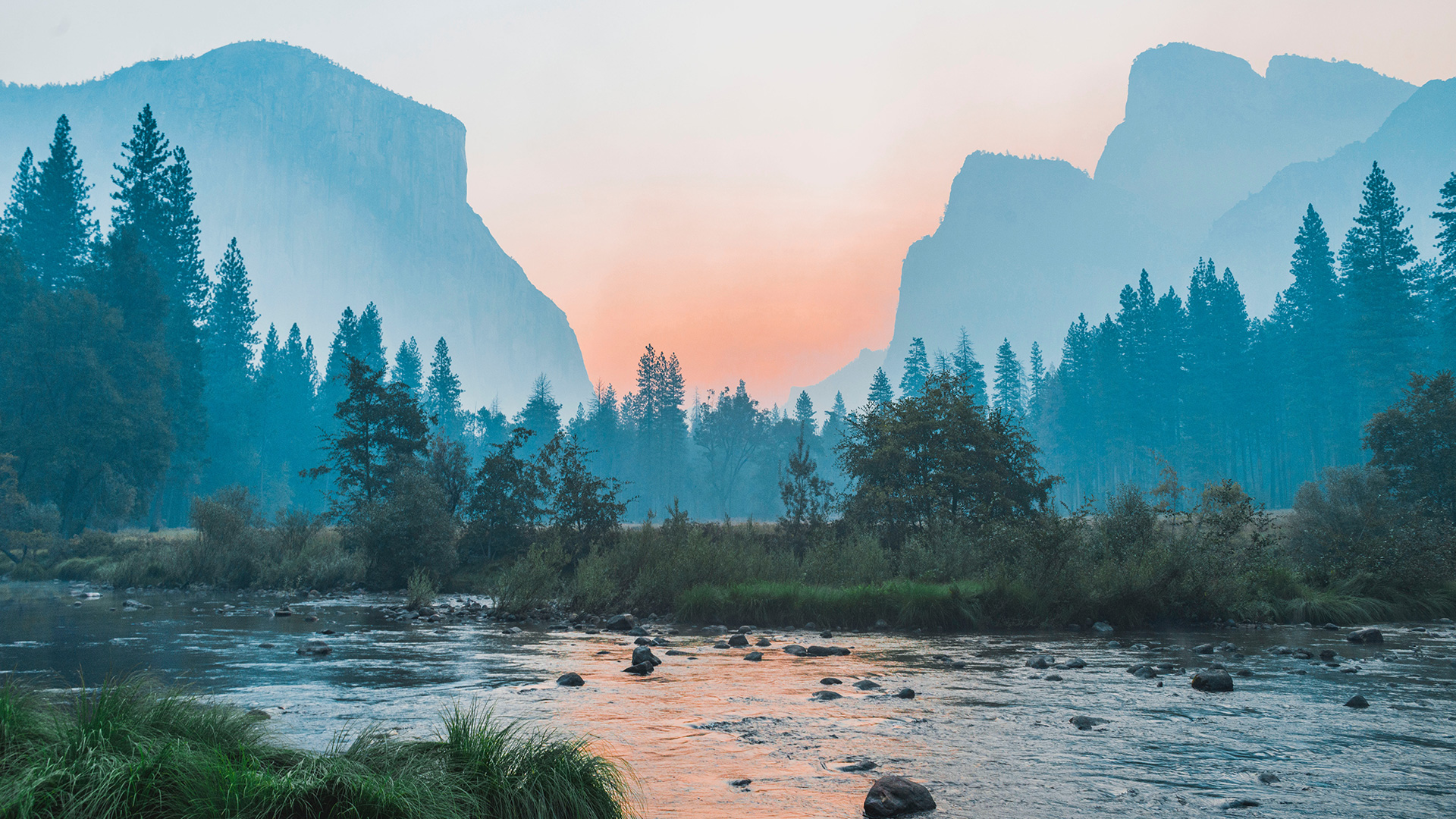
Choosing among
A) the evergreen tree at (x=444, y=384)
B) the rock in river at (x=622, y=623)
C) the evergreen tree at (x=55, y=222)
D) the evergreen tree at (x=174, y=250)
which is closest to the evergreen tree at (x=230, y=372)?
the evergreen tree at (x=174, y=250)

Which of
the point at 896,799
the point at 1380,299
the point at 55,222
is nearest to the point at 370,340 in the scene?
the point at 55,222

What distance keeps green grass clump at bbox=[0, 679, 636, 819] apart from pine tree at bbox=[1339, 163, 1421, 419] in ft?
212

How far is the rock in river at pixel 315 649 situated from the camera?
47.3 ft

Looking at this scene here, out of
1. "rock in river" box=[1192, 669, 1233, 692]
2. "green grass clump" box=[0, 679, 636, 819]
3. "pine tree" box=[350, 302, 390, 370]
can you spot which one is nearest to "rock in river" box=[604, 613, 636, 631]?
"rock in river" box=[1192, 669, 1233, 692]

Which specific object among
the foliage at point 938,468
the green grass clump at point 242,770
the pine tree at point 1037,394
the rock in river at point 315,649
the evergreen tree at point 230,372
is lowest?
the rock in river at point 315,649

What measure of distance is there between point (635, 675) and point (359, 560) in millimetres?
21861

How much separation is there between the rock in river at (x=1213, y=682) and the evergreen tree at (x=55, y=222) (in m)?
71.2

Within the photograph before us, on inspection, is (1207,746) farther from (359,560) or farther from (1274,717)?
(359,560)

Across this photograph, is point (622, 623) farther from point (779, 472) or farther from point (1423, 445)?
point (779, 472)

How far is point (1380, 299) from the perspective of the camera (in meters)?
55.0

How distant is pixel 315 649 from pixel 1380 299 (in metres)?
66.8

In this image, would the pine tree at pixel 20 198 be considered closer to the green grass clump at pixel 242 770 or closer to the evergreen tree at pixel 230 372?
the evergreen tree at pixel 230 372

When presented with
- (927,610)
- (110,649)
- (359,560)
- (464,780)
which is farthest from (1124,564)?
(359,560)

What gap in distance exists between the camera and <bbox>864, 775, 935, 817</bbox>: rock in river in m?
5.98
